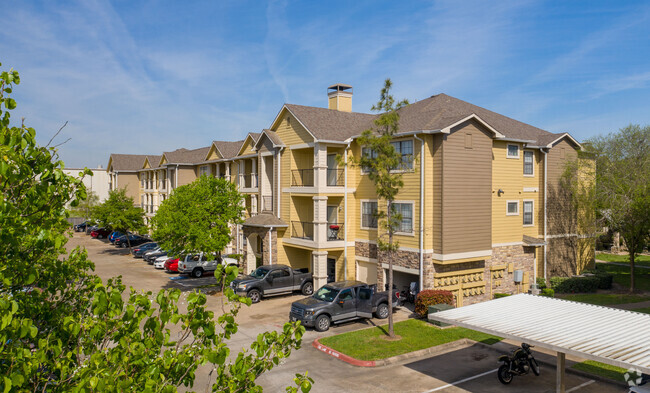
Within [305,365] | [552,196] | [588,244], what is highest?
[552,196]

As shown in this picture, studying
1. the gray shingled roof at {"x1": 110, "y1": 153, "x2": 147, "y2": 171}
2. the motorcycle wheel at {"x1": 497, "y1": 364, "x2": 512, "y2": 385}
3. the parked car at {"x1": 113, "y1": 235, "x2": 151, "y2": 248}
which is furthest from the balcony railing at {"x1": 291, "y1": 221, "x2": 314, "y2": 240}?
the gray shingled roof at {"x1": 110, "y1": 153, "x2": 147, "y2": 171}

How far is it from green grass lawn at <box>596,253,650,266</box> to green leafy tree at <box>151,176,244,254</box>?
112 feet

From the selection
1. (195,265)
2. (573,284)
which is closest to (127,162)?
(195,265)

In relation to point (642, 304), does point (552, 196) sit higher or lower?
higher

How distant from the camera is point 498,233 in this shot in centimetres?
2695

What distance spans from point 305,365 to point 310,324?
376 cm

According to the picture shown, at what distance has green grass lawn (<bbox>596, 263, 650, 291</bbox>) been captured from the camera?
31141mm

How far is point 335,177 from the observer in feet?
95.0

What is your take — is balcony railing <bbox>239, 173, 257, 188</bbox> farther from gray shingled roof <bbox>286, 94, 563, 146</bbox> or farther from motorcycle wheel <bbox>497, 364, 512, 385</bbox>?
motorcycle wheel <bbox>497, 364, 512, 385</bbox>

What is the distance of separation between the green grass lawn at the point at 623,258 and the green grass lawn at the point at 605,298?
52.8 ft

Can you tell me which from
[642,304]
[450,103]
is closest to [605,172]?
[642,304]

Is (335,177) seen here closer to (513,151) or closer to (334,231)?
(334,231)

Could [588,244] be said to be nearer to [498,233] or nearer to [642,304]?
[642,304]

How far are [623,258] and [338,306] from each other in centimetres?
3458
